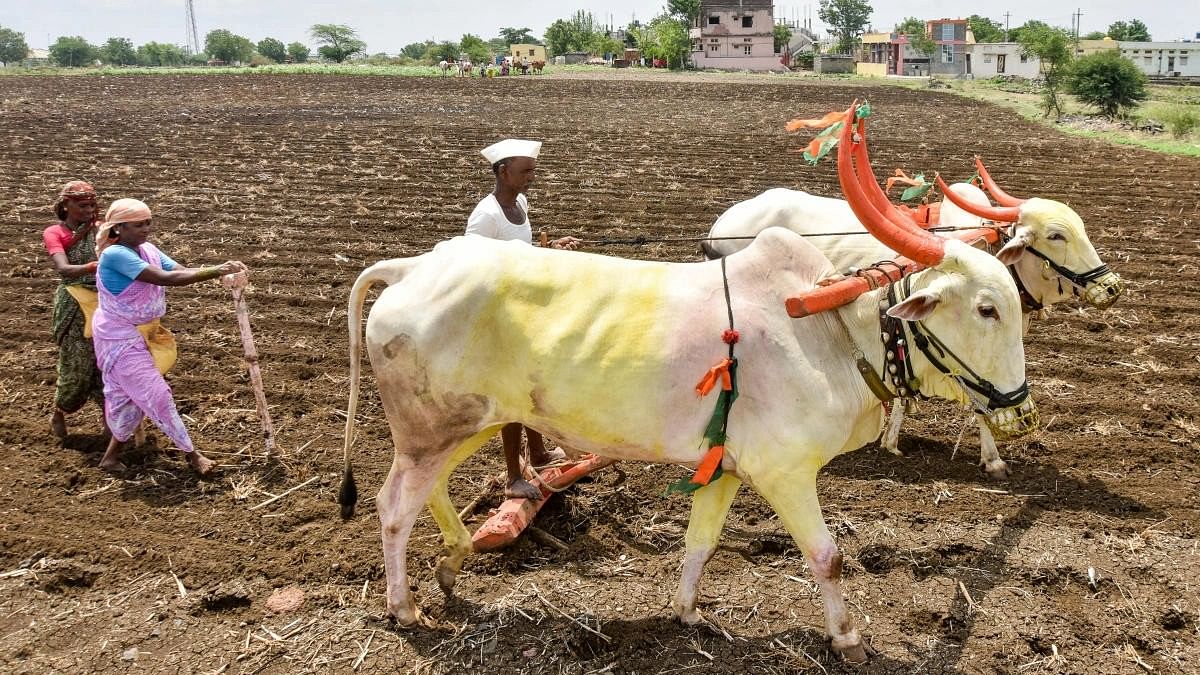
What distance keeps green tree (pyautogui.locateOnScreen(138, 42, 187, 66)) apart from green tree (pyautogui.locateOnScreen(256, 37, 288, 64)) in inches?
438

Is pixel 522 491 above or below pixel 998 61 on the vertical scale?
below

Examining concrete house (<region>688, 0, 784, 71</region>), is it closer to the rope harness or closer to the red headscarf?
the red headscarf

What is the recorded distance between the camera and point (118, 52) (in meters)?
108

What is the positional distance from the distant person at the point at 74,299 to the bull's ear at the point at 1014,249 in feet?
18.1

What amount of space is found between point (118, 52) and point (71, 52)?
26.3 feet

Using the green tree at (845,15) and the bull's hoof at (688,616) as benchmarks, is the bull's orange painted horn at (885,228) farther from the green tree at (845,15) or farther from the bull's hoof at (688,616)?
the green tree at (845,15)

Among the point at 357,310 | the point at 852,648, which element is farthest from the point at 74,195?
the point at 852,648

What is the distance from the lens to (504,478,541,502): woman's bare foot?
4.89 m

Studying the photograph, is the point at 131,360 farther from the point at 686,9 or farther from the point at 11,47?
the point at 11,47

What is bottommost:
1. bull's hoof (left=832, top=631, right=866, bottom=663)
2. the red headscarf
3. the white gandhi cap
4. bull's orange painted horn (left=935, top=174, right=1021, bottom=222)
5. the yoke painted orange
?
bull's hoof (left=832, top=631, right=866, bottom=663)

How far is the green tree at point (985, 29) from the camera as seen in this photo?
3883 inches

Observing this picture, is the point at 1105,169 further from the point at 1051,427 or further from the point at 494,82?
the point at 494,82

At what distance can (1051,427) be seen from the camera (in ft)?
20.4

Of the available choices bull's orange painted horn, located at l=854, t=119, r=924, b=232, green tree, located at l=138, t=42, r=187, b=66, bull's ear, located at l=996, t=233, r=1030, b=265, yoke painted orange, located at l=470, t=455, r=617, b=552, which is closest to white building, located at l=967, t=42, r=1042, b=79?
bull's ear, located at l=996, t=233, r=1030, b=265
